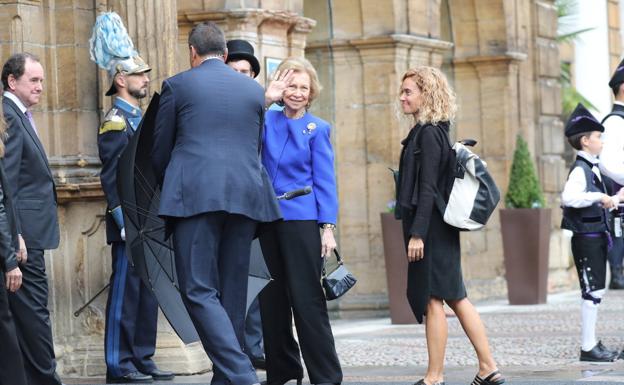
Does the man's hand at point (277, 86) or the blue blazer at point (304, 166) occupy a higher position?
the man's hand at point (277, 86)

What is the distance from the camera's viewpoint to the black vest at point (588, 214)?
11.5m

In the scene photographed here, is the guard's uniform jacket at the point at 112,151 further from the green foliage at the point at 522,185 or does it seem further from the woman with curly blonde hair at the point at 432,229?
the green foliage at the point at 522,185

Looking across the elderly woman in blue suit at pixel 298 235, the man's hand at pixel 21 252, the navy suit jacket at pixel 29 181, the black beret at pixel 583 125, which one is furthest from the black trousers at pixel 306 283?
the black beret at pixel 583 125

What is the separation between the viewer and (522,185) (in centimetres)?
1802

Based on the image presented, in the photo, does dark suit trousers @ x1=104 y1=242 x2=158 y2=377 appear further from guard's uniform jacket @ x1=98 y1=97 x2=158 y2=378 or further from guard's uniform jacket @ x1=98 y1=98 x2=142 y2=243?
guard's uniform jacket @ x1=98 y1=98 x2=142 y2=243

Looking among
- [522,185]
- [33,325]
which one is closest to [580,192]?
[33,325]

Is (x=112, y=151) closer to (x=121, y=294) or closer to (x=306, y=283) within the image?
(x=121, y=294)

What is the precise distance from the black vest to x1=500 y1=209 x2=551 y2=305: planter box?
20.0ft

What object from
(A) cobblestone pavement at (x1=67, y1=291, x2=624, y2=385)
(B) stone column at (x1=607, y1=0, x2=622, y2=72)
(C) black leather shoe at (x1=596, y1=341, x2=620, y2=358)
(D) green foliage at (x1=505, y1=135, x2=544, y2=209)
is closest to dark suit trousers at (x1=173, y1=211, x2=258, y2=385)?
(A) cobblestone pavement at (x1=67, y1=291, x2=624, y2=385)

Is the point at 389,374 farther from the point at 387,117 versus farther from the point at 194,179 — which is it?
the point at 387,117

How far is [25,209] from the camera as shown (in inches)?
366

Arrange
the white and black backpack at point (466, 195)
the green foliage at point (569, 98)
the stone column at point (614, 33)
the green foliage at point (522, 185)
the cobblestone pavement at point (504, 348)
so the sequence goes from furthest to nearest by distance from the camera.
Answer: the stone column at point (614, 33)
the green foliage at point (569, 98)
the green foliage at point (522, 185)
the cobblestone pavement at point (504, 348)
the white and black backpack at point (466, 195)

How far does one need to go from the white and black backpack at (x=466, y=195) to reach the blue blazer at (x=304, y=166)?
60cm

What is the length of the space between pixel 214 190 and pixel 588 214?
3.84 meters
